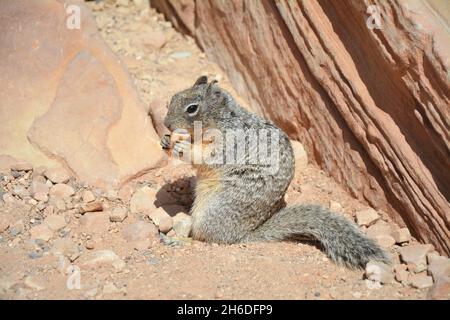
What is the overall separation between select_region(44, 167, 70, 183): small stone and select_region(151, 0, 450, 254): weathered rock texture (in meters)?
2.71

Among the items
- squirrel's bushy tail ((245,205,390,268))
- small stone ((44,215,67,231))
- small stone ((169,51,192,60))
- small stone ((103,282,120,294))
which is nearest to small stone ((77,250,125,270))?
small stone ((103,282,120,294))

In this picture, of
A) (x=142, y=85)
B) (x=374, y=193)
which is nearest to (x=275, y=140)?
(x=374, y=193)

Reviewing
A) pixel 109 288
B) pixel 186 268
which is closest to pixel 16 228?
pixel 109 288

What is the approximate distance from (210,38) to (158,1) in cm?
133

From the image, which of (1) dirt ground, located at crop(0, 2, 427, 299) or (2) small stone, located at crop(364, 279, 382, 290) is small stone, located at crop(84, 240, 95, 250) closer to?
(1) dirt ground, located at crop(0, 2, 427, 299)

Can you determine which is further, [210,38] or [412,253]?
[210,38]

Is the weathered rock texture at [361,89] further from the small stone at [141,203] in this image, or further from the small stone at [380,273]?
the small stone at [141,203]

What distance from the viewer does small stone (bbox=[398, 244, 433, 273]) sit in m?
5.55

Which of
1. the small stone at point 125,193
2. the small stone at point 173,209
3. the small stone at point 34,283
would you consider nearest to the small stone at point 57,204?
the small stone at point 125,193

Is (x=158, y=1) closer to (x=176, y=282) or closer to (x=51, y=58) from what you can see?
(x=51, y=58)

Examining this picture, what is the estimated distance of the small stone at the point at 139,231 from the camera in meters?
6.09

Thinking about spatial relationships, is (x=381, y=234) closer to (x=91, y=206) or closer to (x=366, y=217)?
(x=366, y=217)

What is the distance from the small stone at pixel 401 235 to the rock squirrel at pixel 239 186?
49 centimetres
